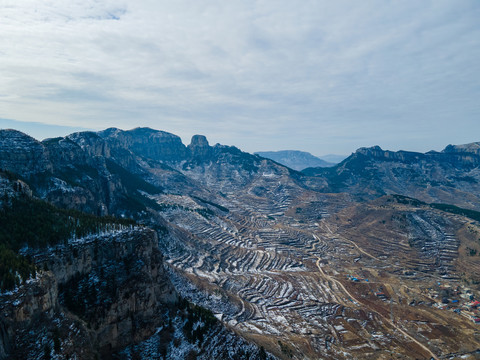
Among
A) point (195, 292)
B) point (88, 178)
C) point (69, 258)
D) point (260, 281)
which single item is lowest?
point (260, 281)

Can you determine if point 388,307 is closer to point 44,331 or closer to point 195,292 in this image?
point 195,292

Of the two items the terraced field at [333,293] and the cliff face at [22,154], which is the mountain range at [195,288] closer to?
A: the cliff face at [22,154]

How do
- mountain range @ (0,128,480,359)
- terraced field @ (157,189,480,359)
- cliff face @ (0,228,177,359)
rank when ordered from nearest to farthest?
cliff face @ (0,228,177,359) < mountain range @ (0,128,480,359) < terraced field @ (157,189,480,359)

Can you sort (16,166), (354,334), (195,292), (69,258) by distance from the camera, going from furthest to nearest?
A: 1. (16,166)
2. (195,292)
3. (354,334)
4. (69,258)

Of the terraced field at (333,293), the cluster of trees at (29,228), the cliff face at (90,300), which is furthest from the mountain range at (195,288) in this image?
the terraced field at (333,293)

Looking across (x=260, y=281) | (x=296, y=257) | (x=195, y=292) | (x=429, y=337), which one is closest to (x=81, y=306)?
(x=195, y=292)

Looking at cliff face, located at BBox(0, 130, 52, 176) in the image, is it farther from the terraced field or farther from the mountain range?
the terraced field

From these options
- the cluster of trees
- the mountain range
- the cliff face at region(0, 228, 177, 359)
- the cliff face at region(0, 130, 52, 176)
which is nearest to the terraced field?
the mountain range
